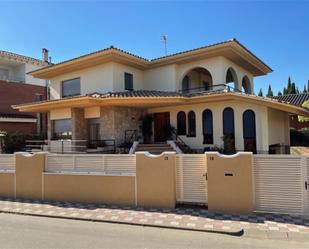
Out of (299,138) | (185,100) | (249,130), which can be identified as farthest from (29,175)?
(299,138)

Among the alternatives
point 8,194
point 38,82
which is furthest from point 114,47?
point 38,82

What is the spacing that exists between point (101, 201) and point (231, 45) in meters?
11.8

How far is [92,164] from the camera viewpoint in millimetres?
9570

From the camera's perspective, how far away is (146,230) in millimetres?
6738

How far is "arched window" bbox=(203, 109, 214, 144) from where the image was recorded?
645 inches

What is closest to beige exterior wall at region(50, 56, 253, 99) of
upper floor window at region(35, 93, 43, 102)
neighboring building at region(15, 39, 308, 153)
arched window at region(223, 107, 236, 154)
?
neighboring building at region(15, 39, 308, 153)

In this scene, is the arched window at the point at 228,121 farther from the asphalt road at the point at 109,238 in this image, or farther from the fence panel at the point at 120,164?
the asphalt road at the point at 109,238

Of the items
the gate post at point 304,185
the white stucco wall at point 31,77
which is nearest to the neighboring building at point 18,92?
the white stucco wall at point 31,77

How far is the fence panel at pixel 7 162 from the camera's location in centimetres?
1086

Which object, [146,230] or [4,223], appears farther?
[4,223]

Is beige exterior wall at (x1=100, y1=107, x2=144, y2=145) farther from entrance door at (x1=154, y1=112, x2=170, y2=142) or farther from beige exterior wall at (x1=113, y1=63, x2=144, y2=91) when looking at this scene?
entrance door at (x1=154, y1=112, x2=170, y2=142)

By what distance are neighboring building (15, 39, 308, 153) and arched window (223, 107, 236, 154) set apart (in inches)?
2.2

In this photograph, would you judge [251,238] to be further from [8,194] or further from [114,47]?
[114,47]

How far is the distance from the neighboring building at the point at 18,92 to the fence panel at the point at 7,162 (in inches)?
590
